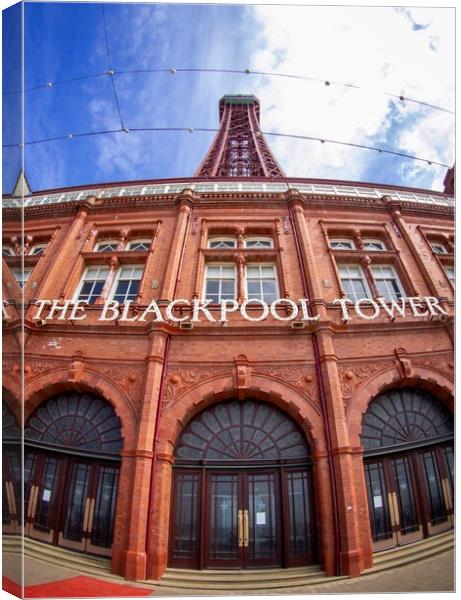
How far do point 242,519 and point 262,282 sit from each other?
19.3ft

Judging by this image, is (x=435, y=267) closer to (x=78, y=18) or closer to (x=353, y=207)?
(x=353, y=207)

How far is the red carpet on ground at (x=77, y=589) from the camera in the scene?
201 inches

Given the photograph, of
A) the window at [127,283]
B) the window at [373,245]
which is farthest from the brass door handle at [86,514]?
the window at [373,245]

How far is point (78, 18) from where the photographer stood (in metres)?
6.12

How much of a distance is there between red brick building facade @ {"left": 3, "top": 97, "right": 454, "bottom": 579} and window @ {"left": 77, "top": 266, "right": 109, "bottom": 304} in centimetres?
5

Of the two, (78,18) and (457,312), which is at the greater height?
(78,18)

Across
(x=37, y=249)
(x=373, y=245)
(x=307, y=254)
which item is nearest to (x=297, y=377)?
(x=307, y=254)

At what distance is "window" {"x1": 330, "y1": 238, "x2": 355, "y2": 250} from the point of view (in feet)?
36.0

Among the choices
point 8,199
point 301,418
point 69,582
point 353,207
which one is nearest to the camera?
point 69,582

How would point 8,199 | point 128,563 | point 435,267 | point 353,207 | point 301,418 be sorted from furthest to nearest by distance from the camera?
point 353,207, point 435,267, point 301,418, point 8,199, point 128,563

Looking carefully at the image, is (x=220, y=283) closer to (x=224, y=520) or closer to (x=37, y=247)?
(x=224, y=520)

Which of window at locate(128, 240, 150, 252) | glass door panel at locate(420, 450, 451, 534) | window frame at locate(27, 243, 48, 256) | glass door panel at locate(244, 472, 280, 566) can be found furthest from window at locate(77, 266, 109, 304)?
glass door panel at locate(420, 450, 451, 534)

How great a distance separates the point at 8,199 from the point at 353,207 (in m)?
9.77

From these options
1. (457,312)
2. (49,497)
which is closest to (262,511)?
(49,497)
